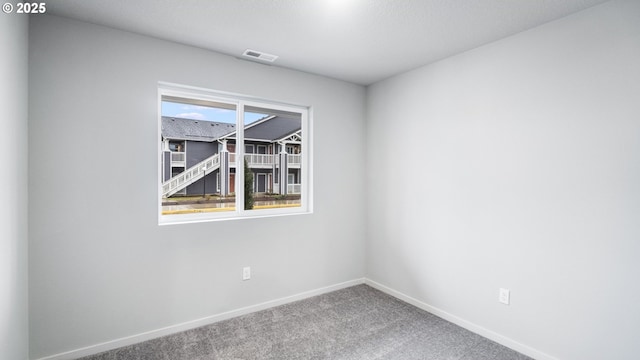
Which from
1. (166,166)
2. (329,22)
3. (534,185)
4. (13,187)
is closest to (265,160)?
(166,166)

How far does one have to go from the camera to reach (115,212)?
2.28 m

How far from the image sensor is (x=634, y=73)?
1779mm

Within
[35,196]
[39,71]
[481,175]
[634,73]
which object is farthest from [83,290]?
[634,73]

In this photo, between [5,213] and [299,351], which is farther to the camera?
[299,351]

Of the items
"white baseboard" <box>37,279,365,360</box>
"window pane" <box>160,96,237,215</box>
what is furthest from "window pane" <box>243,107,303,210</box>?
"white baseboard" <box>37,279,365,360</box>

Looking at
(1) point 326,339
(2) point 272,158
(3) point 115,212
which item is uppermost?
(2) point 272,158

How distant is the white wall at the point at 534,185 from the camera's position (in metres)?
1.84

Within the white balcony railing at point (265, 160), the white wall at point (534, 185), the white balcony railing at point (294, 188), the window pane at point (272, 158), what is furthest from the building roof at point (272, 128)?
the white wall at point (534, 185)

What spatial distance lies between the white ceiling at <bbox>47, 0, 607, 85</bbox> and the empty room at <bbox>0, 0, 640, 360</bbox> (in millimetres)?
20

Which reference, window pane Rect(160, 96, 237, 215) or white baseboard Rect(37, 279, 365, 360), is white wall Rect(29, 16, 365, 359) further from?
window pane Rect(160, 96, 237, 215)

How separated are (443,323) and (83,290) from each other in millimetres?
2911

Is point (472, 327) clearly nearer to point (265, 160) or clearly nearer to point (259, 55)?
point (265, 160)

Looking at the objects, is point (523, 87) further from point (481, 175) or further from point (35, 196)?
point (35, 196)

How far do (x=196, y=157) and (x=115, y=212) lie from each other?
0.79 meters
